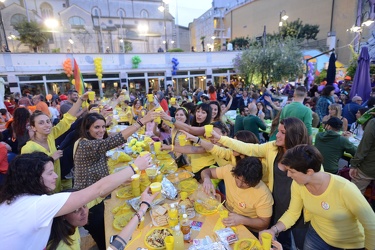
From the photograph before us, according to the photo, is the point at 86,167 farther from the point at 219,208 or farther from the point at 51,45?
the point at 51,45

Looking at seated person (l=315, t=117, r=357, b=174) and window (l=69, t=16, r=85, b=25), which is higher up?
window (l=69, t=16, r=85, b=25)

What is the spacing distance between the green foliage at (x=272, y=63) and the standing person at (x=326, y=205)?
42.3 ft

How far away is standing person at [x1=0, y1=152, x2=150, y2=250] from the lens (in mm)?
1286

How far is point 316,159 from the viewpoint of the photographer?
1604 millimetres

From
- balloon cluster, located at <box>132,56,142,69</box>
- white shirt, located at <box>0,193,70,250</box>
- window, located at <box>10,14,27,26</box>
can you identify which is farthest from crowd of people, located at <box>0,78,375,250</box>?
window, located at <box>10,14,27,26</box>

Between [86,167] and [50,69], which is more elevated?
[50,69]

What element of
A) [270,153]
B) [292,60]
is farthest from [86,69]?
[270,153]

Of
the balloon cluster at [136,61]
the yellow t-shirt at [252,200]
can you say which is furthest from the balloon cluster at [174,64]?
the yellow t-shirt at [252,200]

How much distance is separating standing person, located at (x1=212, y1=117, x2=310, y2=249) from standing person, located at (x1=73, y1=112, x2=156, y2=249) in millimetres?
1308

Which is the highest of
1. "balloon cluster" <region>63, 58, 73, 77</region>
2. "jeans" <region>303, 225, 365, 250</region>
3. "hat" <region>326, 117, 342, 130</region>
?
"balloon cluster" <region>63, 58, 73, 77</region>

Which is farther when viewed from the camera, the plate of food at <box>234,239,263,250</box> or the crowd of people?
the plate of food at <box>234,239,263,250</box>

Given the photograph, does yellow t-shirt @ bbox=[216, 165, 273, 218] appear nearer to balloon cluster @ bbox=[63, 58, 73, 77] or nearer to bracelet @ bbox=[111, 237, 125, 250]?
bracelet @ bbox=[111, 237, 125, 250]

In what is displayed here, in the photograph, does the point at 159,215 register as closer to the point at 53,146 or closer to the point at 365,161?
the point at 53,146

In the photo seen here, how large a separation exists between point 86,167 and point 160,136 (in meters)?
2.62
